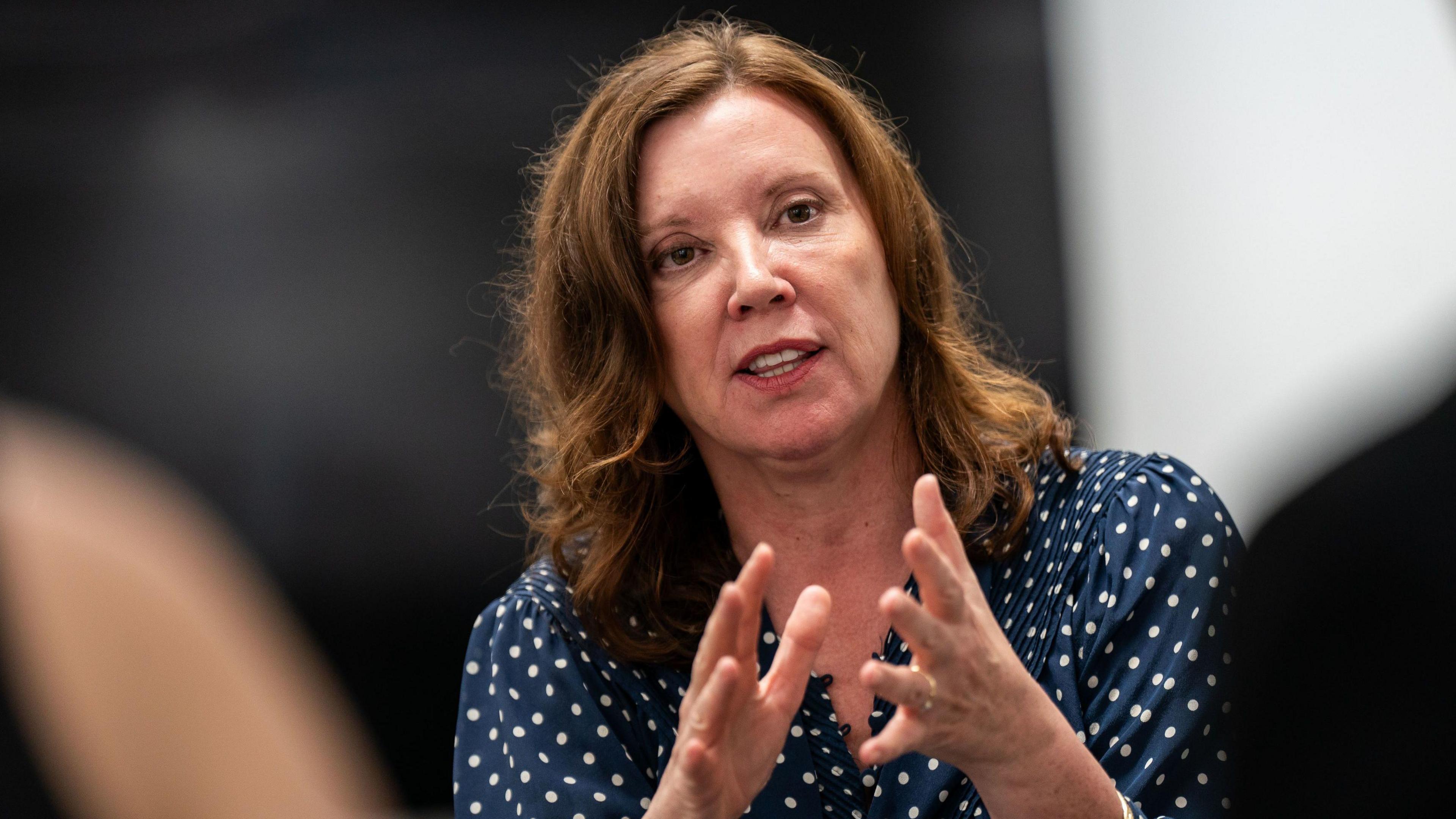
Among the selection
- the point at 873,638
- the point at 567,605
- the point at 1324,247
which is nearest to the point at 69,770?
the point at 567,605

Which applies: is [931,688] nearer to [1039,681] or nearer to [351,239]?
[1039,681]

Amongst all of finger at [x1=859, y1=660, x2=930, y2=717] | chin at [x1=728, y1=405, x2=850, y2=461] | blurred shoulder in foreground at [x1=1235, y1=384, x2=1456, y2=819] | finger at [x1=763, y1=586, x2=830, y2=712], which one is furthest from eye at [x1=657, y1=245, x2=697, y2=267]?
blurred shoulder in foreground at [x1=1235, y1=384, x2=1456, y2=819]

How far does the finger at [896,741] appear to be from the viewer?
0.97 m

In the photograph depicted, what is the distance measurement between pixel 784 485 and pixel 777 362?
18 centimetres

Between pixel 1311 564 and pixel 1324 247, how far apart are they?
205 cm

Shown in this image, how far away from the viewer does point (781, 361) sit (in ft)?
4.69

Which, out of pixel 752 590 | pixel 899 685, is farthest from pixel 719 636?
pixel 899 685

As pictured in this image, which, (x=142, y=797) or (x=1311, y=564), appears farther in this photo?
(x=142, y=797)

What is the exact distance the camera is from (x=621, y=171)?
4.97 feet

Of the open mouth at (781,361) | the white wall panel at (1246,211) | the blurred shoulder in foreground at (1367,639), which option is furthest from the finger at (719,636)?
the white wall panel at (1246,211)

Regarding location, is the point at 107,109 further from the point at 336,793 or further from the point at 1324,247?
the point at 1324,247

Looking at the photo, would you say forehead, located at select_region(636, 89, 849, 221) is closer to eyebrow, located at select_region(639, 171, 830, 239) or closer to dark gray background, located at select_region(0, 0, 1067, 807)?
eyebrow, located at select_region(639, 171, 830, 239)

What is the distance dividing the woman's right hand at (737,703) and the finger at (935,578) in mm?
110

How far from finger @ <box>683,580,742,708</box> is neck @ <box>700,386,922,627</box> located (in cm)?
48
